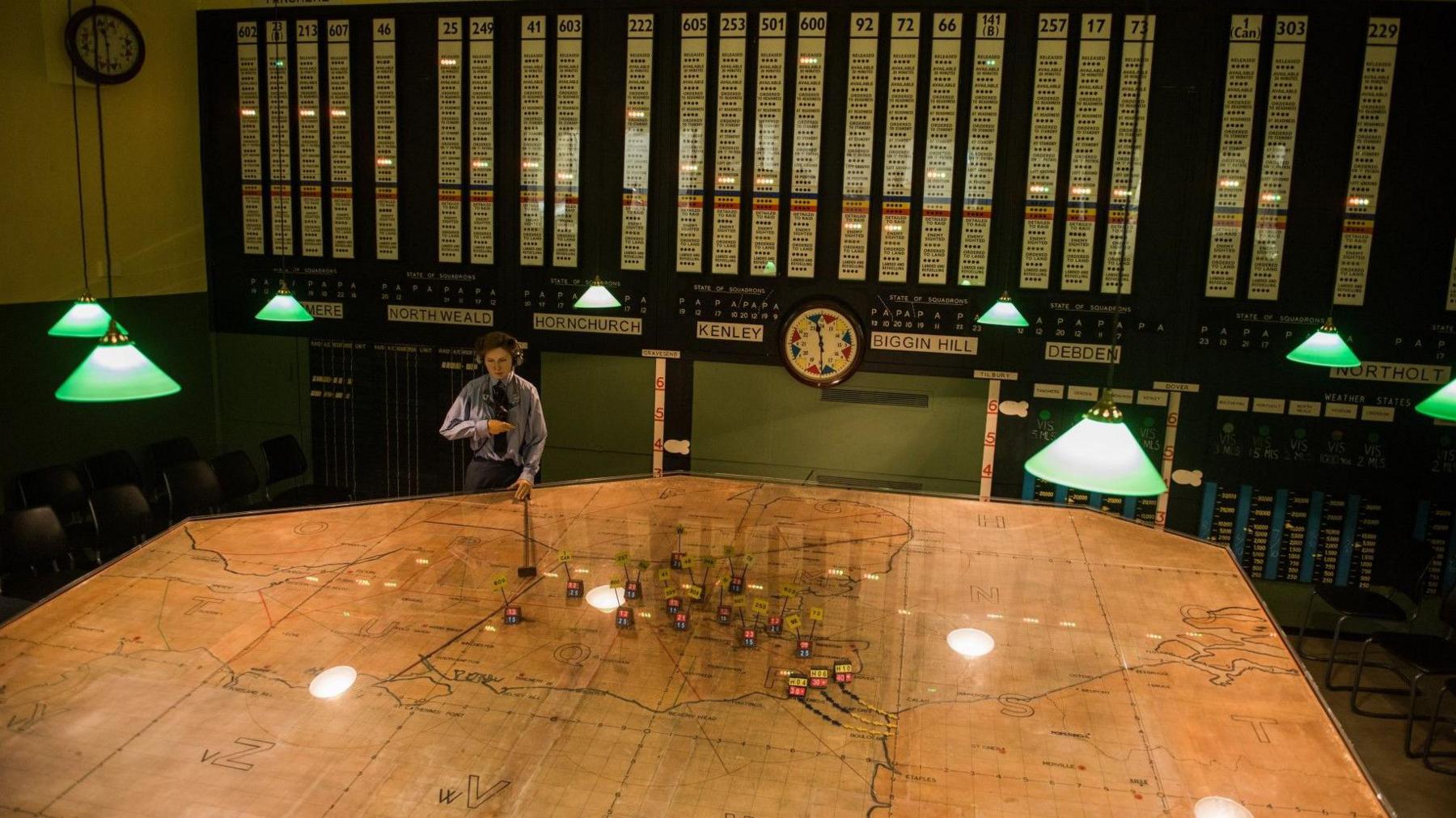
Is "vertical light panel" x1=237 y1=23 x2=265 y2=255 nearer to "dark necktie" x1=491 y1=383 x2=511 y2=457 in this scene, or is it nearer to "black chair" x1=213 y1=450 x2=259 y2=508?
"black chair" x1=213 y1=450 x2=259 y2=508

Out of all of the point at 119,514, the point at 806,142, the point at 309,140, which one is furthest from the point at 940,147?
the point at 119,514

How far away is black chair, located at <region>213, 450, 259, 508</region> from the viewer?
19.8 ft

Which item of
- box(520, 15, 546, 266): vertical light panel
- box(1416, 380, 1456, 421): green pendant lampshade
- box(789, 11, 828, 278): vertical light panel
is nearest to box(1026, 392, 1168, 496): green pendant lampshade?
box(1416, 380, 1456, 421): green pendant lampshade

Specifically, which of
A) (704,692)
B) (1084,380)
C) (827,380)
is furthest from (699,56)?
(704,692)

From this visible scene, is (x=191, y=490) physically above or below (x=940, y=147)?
below

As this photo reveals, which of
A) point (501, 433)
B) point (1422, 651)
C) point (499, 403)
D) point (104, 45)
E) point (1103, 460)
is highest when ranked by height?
point (104, 45)

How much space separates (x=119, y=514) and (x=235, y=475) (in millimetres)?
990

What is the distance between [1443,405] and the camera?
132 inches

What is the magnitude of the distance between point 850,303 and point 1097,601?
3014 mm

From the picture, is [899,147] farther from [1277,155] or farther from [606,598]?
[606,598]

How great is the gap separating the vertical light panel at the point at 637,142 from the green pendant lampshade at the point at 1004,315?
2272 mm

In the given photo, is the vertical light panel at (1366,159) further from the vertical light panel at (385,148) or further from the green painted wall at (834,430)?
the vertical light panel at (385,148)

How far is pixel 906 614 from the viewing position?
11.0 feet

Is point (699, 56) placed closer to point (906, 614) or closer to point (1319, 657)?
point (906, 614)
